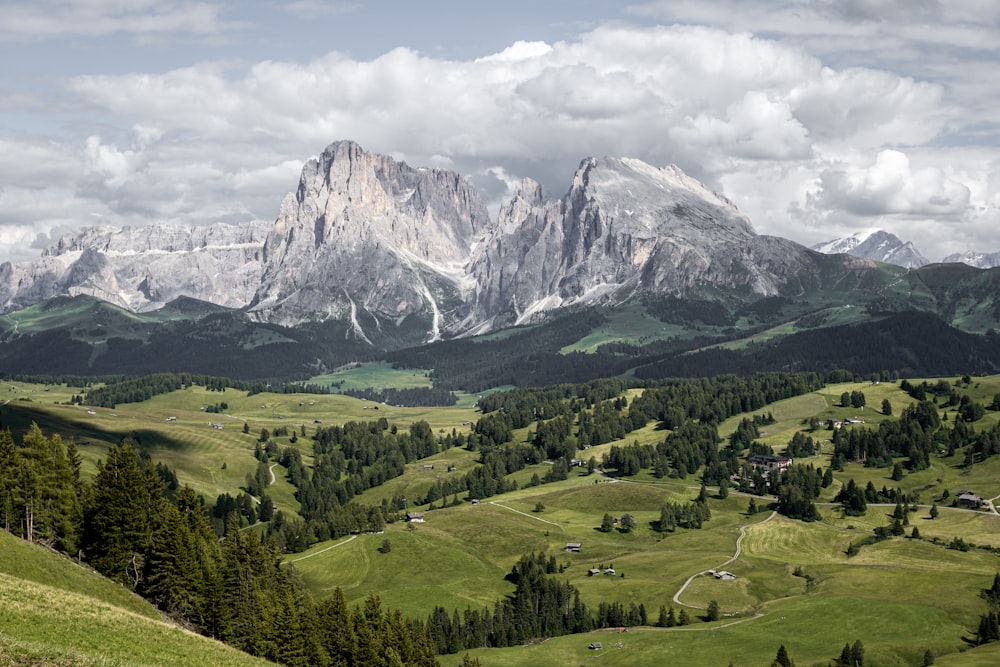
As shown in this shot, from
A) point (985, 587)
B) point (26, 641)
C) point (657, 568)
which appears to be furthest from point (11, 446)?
point (985, 587)

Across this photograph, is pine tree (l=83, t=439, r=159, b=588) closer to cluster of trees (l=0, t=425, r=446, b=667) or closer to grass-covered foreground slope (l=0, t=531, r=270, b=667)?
cluster of trees (l=0, t=425, r=446, b=667)

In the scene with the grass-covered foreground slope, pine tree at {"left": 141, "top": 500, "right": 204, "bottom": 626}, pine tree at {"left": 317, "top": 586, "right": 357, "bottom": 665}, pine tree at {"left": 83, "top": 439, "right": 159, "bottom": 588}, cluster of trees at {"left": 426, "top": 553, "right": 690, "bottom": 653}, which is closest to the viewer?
the grass-covered foreground slope

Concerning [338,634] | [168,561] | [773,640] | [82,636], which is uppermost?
[82,636]

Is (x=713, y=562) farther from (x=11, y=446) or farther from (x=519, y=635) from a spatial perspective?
(x=11, y=446)

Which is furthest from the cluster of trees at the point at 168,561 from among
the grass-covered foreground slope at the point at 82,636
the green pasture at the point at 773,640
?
the green pasture at the point at 773,640

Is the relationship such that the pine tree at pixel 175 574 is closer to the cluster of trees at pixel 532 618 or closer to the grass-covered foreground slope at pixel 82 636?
the grass-covered foreground slope at pixel 82 636

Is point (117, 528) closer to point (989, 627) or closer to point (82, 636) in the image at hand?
point (82, 636)

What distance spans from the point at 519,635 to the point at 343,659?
63197 mm

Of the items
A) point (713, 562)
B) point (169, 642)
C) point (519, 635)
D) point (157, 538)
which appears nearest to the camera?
point (169, 642)

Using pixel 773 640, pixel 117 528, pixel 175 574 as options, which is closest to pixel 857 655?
pixel 773 640

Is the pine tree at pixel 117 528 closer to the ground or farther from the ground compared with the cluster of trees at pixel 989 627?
farther from the ground

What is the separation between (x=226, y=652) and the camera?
67.4m

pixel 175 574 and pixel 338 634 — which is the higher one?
pixel 175 574

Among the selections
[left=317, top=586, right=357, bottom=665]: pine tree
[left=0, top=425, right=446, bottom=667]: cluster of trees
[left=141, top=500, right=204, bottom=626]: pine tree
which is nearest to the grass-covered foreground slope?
[left=141, top=500, right=204, bottom=626]: pine tree
